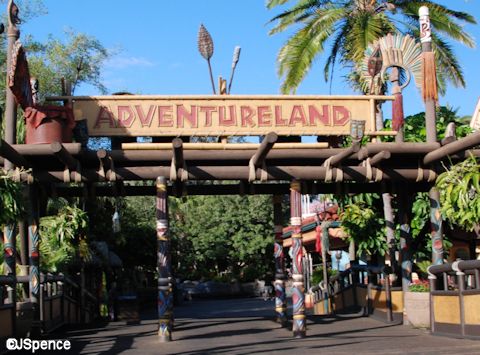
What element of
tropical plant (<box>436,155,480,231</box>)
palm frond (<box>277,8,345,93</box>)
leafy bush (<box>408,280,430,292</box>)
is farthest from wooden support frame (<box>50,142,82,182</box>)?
palm frond (<box>277,8,345,93</box>)

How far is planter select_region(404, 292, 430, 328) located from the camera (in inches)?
538

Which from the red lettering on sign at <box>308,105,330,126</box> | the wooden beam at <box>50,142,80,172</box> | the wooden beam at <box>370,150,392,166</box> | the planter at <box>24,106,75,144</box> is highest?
the red lettering on sign at <box>308,105,330,126</box>

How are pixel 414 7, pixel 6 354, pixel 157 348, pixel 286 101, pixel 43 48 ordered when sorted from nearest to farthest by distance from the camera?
1. pixel 6 354
2. pixel 157 348
3. pixel 286 101
4. pixel 414 7
5. pixel 43 48

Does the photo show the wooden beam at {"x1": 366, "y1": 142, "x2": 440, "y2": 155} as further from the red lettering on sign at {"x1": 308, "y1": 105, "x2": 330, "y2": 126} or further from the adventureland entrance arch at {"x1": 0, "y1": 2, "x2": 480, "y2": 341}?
the red lettering on sign at {"x1": 308, "y1": 105, "x2": 330, "y2": 126}

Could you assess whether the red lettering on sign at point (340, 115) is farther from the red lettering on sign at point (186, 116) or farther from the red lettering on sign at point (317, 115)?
the red lettering on sign at point (186, 116)

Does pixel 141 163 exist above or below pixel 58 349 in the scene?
above

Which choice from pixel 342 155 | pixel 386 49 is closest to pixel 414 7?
pixel 386 49

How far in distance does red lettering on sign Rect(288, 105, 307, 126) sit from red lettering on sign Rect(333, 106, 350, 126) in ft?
2.00

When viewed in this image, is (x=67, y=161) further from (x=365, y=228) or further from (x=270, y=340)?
(x=365, y=228)

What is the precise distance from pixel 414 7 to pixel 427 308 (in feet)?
37.9

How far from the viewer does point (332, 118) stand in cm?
1368

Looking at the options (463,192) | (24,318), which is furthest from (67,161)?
(463,192)

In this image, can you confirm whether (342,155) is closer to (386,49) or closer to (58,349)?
(386,49)

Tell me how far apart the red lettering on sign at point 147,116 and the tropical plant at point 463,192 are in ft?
18.1
